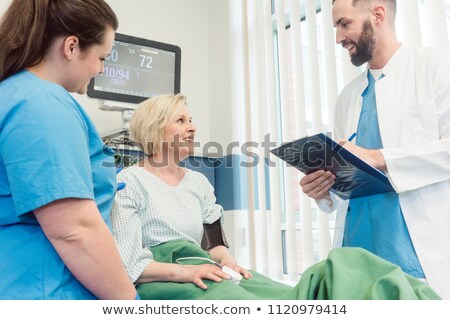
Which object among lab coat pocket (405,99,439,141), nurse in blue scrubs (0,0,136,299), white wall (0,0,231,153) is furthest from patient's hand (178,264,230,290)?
white wall (0,0,231,153)

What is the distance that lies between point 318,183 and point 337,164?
23 centimetres

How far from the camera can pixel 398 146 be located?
1.44 meters

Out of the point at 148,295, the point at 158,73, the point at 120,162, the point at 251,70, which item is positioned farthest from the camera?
the point at 251,70

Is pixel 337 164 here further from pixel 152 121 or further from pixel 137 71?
Answer: pixel 137 71

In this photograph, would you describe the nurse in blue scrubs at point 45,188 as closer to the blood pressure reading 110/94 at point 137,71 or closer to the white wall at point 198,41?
the blood pressure reading 110/94 at point 137,71

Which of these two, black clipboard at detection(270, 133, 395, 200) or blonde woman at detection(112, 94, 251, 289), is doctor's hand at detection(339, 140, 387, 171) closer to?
black clipboard at detection(270, 133, 395, 200)

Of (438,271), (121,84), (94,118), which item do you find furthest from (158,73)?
(438,271)

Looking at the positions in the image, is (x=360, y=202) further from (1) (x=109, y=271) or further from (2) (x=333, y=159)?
(1) (x=109, y=271)

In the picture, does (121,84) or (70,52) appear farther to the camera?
(121,84)

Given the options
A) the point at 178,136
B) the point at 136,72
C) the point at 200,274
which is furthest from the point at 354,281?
the point at 136,72

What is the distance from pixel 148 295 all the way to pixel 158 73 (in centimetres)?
156

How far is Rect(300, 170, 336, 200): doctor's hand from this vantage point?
1410 mm

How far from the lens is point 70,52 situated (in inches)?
36.8

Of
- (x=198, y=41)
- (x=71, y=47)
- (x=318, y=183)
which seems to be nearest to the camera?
(x=71, y=47)
